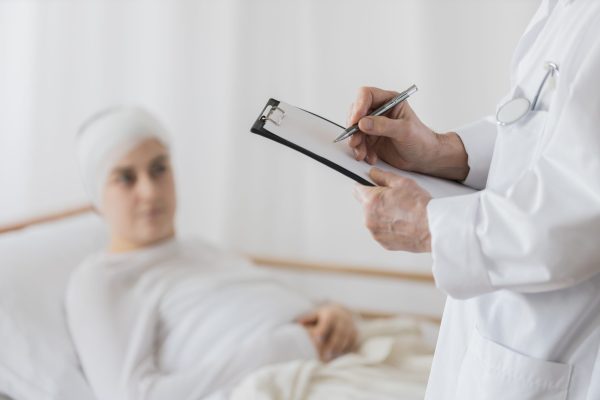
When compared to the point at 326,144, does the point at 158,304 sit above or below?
below

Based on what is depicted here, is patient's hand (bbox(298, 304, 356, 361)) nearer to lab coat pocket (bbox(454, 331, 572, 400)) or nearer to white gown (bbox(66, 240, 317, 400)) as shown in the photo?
white gown (bbox(66, 240, 317, 400))

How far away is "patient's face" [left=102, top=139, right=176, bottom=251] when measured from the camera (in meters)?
1.97

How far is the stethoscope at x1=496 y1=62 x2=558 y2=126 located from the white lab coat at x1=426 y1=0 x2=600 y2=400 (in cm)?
1

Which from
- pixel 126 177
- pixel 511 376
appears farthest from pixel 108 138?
pixel 511 376

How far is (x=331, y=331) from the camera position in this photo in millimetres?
1893

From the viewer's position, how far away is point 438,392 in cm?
115

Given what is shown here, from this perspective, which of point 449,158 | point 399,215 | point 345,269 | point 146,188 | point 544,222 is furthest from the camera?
point 345,269

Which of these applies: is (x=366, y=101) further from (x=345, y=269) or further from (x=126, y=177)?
(x=345, y=269)

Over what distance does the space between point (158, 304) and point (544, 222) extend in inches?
47.8

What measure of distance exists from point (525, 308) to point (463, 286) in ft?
0.38

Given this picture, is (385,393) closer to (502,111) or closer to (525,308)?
(525,308)

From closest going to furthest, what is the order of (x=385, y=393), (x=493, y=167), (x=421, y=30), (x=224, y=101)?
(x=493, y=167), (x=385, y=393), (x=421, y=30), (x=224, y=101)

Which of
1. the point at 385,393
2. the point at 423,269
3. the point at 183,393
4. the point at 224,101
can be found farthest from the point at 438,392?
the point at 224,101

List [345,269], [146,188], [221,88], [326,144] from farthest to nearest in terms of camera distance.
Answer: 1. [221,88]
2. [345,269]
3. [146,188]
4. [326,144]
